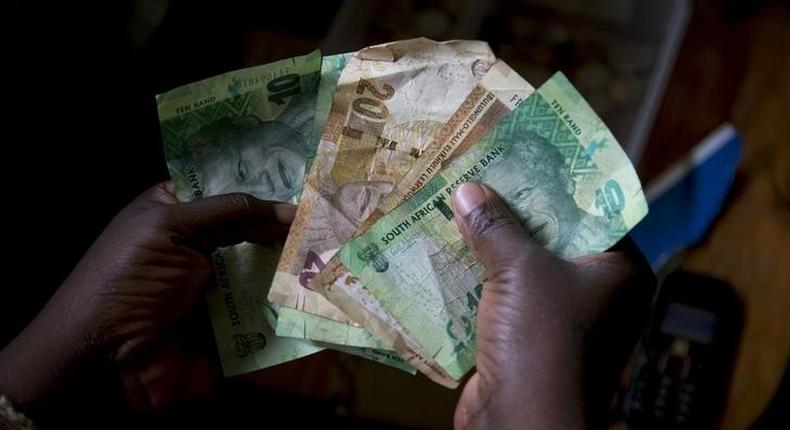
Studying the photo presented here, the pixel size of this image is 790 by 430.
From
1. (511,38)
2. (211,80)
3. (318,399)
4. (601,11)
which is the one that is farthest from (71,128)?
(601,11)

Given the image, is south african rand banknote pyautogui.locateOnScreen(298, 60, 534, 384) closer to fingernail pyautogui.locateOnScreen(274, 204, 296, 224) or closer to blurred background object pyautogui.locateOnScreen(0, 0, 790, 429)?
fingernail pyautogui.locateOnScreen(274, 204, 296, 224)

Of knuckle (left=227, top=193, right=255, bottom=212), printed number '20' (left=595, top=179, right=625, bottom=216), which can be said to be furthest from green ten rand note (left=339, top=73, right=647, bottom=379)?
knuckle (left=227, top=193, right=255, bottom=212)

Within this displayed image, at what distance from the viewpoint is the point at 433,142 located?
0.81 metres

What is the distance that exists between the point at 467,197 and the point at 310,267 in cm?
17

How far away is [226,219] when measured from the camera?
0.77 metres

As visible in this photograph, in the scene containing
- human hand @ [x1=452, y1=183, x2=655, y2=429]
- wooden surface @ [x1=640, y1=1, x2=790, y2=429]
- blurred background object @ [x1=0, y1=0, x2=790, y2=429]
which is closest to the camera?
human hand @ [x1=452, y1=183, x2=655, y2=429]

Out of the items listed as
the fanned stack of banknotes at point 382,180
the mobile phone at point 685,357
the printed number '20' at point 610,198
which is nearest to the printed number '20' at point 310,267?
the fanned stack of banknotes at point 382,180

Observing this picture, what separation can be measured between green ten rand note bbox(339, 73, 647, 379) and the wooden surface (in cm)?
42

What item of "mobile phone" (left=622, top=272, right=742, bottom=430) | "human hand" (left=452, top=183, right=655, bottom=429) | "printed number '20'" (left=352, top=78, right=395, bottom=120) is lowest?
"mobile phone" (left=622, top=272, right=742, bottom=430)

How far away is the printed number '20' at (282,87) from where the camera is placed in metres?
0.80

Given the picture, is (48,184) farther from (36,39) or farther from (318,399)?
(318,399)

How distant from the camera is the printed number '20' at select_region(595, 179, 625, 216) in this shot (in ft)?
2.42

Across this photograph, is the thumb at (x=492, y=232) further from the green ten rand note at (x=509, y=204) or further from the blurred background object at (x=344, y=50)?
the blurred background object at (x=344, y=50)

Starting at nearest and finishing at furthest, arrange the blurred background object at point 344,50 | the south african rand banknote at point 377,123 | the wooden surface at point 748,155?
1. the south african rand banknote at point 377,123
2. the blurred background object at point 344,50
3. the wooden surface at point 748,155
